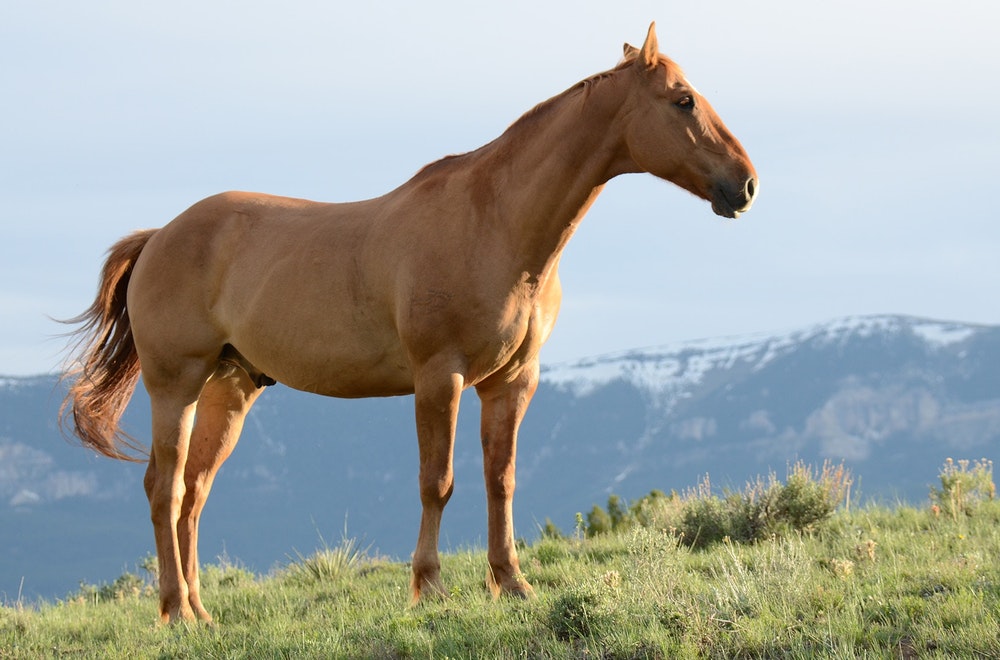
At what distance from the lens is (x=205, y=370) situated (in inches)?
311

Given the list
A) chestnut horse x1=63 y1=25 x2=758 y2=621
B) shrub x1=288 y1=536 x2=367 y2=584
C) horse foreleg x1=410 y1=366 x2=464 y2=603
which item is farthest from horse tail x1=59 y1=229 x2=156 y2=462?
horse foreleg x1=410 y1=366 x2=464 y2=603

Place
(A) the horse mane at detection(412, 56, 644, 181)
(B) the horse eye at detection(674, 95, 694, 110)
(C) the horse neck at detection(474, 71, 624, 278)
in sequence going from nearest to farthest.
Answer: (B) the horse eye at detection(674, 95, 694, 110)
(C) the horse neck at detection(474, 71, 624, 278)
(A) the horse mane at detection(412, 56, 644, 181)

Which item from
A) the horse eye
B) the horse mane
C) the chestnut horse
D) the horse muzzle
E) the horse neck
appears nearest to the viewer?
the horse muzzle

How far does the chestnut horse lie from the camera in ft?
21.5

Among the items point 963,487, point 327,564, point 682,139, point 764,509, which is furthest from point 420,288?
point 963,487

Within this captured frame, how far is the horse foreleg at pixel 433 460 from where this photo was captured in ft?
21.4

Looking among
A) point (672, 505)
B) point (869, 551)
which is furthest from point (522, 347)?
point (672, 505)

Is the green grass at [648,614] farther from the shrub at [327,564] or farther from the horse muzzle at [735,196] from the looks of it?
the horse muzzle at [735,196]

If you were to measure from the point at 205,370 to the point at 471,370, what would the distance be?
2.15 m

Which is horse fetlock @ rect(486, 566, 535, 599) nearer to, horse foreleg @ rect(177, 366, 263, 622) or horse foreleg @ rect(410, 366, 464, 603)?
horse foreleg @ rect(410, 366, 464, 603)

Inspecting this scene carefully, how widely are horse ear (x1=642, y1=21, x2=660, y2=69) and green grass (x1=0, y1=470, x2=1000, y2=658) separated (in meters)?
2.48

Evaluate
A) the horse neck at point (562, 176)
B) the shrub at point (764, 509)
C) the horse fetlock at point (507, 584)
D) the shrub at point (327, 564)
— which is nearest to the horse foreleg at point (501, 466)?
the horse fetlock at point (507, 584)

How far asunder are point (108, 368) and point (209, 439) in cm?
107

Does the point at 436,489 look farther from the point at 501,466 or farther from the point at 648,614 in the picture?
the point at 648,614
